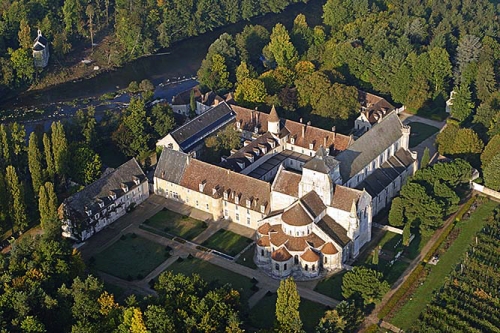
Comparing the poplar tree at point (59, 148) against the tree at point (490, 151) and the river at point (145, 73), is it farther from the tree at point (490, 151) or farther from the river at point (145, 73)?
the tree at point (490, 151)

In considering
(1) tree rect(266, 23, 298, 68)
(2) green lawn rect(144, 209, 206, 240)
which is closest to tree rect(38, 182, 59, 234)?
(2) green lawn rect(144, 209, 206, 240)

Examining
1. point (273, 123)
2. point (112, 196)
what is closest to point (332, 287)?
point (112, 196)

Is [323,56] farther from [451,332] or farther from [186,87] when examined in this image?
[451,332]

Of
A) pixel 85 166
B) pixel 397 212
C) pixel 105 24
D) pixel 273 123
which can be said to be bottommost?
pixel 105 24

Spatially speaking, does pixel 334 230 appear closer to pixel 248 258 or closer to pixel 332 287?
pixel 332 287

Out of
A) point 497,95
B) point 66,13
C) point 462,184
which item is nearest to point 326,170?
point 462,184

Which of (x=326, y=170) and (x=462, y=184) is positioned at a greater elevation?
(x=326, y=170)

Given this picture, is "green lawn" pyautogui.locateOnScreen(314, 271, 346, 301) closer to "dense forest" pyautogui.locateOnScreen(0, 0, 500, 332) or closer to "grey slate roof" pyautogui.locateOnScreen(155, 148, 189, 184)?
"dense forest" pyautogui.locateOnScreen(0, 0, 500, 332)
